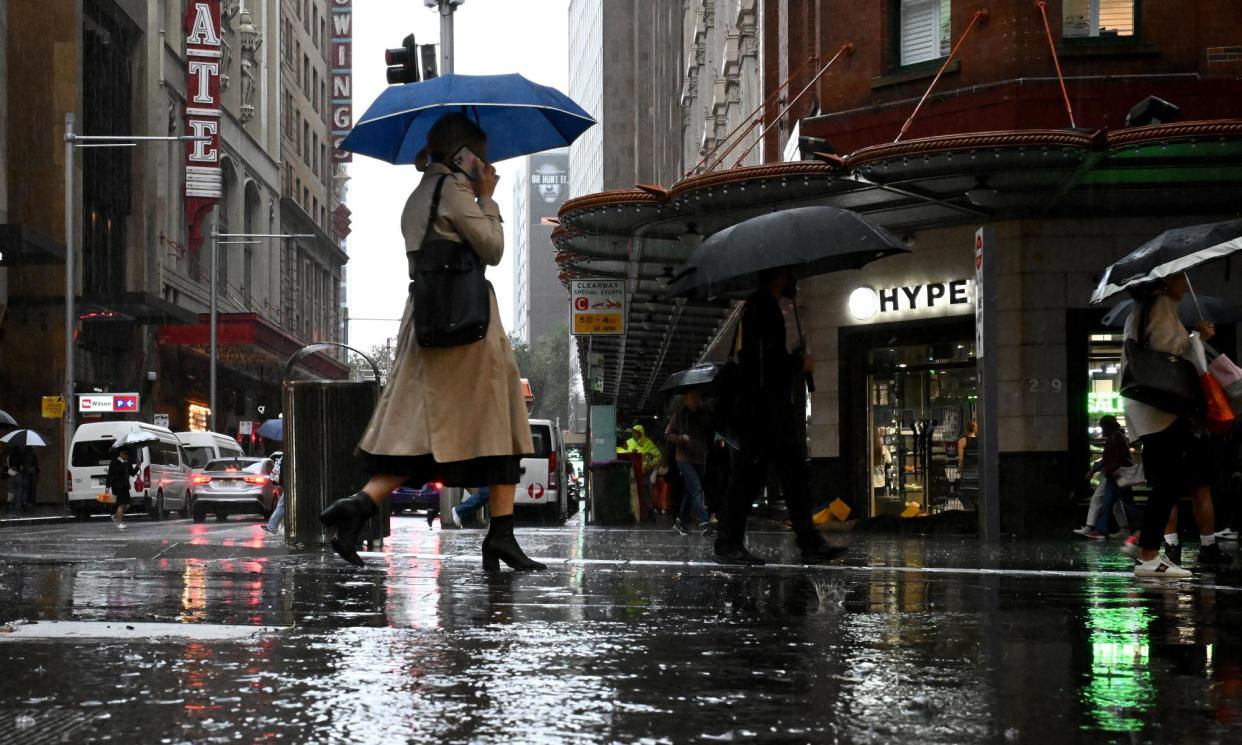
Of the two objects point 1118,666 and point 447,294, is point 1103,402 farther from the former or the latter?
point 1118,666

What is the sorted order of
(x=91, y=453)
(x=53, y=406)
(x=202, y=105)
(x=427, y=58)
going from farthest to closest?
(x=202, y=105), (x=53, y=406), (x=91, y=453), (x=427, y=58)

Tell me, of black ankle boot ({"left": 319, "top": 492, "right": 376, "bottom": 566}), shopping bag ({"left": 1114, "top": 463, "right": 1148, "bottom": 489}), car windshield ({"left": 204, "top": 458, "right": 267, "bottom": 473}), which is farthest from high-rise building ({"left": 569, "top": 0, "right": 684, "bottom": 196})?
black ankle boot ({"left": 319, "top": 492, "right": 376, "bottom": 566})

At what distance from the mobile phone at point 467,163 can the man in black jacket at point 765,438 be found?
223cm

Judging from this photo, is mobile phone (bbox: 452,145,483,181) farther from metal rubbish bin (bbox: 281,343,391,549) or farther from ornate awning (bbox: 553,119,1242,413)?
ornate awning (bbox: 553,119,1242,413)

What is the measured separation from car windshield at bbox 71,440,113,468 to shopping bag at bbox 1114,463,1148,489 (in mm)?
24934

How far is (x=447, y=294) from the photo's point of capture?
687 centimetres

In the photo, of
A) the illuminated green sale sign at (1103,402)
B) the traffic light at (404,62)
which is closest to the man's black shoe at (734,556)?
the traffic light at (404,62)

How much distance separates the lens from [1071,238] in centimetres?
1952

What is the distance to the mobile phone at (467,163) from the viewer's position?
7281 millimetres

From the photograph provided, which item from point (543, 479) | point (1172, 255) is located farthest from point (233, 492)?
point (1172, 255)

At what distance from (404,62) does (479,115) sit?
16.3ft

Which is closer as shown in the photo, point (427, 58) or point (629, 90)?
point (427, 58)

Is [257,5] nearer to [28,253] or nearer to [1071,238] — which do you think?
[28,253]

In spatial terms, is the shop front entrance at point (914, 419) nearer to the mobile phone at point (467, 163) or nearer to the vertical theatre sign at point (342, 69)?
the mobile phone at point (467, 163)
